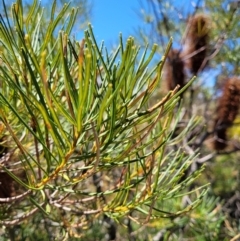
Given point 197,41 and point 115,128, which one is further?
point 197,41

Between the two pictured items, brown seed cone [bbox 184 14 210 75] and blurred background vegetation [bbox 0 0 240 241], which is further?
brown seed cone [bbox 184 14 210 75]

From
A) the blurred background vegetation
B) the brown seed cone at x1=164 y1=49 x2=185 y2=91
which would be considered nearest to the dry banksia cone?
the blurred background vegetation

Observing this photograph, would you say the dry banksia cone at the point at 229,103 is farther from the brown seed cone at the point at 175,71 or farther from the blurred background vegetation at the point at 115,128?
the brown seed cone at the point at 175,71

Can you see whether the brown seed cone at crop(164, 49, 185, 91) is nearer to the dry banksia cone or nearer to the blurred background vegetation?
the blurred background vegetation

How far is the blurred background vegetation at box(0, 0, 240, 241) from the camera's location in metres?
0.26

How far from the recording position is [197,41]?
1.08 metres

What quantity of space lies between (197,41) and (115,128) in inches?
33.3

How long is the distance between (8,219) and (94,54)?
0.80 ft

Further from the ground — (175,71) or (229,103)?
(175,71)

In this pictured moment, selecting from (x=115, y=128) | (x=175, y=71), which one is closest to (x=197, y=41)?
(x=175, y=71)

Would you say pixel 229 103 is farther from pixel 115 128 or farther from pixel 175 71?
pixel 115 128

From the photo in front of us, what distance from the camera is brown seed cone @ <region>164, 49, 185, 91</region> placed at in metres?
1.03

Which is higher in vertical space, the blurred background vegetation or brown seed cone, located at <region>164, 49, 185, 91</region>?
brown seed cone, located at <region>164, 49, 185, 91</region>

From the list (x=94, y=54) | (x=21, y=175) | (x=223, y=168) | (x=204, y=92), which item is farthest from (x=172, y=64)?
(x=223, y=168)
